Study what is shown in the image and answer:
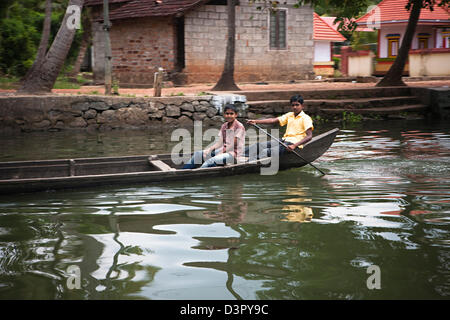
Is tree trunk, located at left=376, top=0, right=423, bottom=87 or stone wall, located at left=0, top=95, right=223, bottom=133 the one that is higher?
tree trunk, located at left=376, top=0, right=423, bottom=87

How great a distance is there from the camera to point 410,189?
24.8 ft

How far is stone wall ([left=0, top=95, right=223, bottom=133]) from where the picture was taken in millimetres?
14336

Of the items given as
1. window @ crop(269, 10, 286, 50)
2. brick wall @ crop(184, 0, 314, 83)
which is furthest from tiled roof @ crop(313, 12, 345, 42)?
window @ crop(269, 10, 286, 50)

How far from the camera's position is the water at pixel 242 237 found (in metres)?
4.30

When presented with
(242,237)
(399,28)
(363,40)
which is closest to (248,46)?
(399,28)

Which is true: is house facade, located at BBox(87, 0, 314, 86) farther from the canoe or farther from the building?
the canoe

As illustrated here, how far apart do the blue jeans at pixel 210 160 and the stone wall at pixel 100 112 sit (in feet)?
22.8

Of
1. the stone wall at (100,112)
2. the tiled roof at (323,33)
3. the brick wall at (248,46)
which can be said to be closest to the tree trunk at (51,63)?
the stone wall at (100,112)

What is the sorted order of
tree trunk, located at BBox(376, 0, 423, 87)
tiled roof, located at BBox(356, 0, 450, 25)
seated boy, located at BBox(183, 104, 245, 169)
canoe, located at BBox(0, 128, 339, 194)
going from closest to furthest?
1. canoe, located at BBox(0, 128, 339, 194)
2. seated boy, located at BBox(183, 104, 245, 169)
3. tree trunk, located at BBox(376, 0, 423, 87)
4. tiled roof, located at BBox(356, 0, 450, 25)

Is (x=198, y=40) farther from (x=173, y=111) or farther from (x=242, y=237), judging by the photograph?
(x=242, y=237)

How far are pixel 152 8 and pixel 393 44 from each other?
13812mm

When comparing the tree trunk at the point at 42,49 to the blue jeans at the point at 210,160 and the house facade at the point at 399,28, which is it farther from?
the house facade at the point at 399,28

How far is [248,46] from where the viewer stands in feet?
73.6
